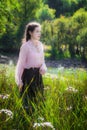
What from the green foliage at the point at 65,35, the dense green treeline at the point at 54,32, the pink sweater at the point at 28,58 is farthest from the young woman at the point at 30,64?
the green foliage at the point at 65,35

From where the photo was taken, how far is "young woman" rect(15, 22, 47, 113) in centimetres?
615

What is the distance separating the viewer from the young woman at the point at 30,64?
6.15 meters

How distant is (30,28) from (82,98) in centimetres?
131

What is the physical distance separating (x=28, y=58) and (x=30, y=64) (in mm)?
89

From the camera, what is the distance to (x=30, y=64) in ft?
20.5

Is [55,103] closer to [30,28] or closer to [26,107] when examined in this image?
[26,107]

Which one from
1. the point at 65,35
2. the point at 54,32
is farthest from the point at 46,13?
the point at 65,35

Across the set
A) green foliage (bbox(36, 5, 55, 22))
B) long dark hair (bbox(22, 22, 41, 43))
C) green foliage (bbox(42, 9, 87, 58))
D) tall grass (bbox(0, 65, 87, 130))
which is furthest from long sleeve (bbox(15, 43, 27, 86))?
green foliage (bbox(36, 5, 55, 22))

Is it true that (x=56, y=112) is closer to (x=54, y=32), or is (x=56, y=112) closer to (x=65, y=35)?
(x=65, y=35)

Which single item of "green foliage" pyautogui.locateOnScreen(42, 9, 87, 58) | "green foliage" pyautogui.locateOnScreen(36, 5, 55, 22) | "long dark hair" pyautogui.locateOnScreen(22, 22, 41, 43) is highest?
"long dark hair" pyautogui.locateOnScreen(22, 22, 41, 43)

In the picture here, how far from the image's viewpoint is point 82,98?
5492 millimetres

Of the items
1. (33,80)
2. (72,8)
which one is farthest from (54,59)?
(33,80)

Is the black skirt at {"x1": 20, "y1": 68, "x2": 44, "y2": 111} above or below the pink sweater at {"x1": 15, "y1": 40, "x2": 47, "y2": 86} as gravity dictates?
below

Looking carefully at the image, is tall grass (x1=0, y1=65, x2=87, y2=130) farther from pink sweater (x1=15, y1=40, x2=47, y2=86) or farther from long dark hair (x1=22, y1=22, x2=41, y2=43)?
long dark hair (x1=22, y1=22, x2=41, y2=43)
